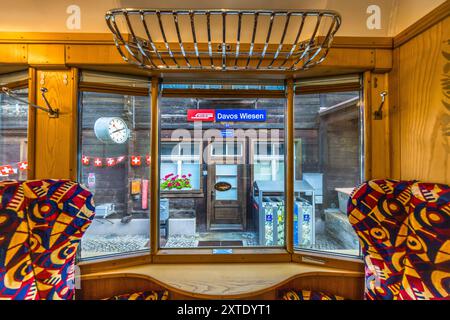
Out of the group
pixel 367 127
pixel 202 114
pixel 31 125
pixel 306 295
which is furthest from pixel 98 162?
pixel 367 127

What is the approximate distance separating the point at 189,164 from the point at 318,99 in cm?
143

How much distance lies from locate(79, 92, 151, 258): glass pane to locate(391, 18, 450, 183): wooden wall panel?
1853 millimetres

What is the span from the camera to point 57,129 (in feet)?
4.70

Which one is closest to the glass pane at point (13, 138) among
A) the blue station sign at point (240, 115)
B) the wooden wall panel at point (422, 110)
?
the blue station sign at point (240, 115)

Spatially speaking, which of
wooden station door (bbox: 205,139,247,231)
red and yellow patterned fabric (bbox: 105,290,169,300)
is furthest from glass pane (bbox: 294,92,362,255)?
red and yellow patterned fabric (bbox: 105,290,169,300)

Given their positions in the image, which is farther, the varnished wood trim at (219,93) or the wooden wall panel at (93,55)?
the varnished wood trim at (219,93)

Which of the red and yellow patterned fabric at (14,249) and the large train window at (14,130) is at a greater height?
the large train window at (14,130)

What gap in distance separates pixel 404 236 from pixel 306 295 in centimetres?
73

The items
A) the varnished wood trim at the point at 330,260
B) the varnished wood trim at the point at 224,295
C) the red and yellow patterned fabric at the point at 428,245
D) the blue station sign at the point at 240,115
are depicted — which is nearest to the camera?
the red and yellow patterned fabric at the point at 428,245

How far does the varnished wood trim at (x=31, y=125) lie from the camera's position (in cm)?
141

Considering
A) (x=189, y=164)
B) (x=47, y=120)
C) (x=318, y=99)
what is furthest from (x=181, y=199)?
(x=318, y=99)

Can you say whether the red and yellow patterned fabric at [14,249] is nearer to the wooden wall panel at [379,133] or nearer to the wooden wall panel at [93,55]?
the wooden wall panel at [93,55]

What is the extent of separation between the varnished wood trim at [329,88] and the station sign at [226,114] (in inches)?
14.1

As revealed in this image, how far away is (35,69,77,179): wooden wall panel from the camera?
56.0 inches
